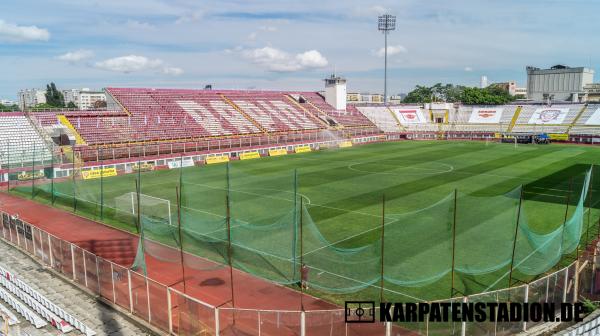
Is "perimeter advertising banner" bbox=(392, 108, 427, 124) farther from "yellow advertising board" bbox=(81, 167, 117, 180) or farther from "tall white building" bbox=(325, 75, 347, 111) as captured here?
"yellow advertising board" bbox=(81, 167, 117, 180)

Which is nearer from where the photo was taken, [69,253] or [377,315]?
[377,315]

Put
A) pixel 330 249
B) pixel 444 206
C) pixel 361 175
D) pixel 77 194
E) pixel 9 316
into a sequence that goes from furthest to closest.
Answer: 1. pixel 361 175
2. pixel 77 194
3. pixel 444 206
4. pixel 330 249
5. pixel 9 316

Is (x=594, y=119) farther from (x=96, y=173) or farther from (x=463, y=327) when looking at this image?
(x=463, y=327)

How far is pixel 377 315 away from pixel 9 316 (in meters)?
10.6

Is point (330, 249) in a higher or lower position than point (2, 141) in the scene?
lower

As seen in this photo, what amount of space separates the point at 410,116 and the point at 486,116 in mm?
13395

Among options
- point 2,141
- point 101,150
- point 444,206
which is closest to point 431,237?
point 444,206

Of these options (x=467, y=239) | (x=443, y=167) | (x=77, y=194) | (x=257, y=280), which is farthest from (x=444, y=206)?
(x=77, y=194)

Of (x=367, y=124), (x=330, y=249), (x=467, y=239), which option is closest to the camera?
(x=330, y=249)

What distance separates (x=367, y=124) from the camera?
251ft

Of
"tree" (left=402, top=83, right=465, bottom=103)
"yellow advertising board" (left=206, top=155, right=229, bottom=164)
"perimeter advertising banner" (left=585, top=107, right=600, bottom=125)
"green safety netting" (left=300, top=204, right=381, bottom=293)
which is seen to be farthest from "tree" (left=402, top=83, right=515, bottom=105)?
"green safety netting" (left=300, top=204, right=381, bottom=293)

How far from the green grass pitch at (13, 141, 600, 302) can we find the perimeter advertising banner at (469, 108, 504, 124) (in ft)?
88.2

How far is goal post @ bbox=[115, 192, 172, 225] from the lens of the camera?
2350cm

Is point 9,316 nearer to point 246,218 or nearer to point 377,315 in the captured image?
point 377,315
